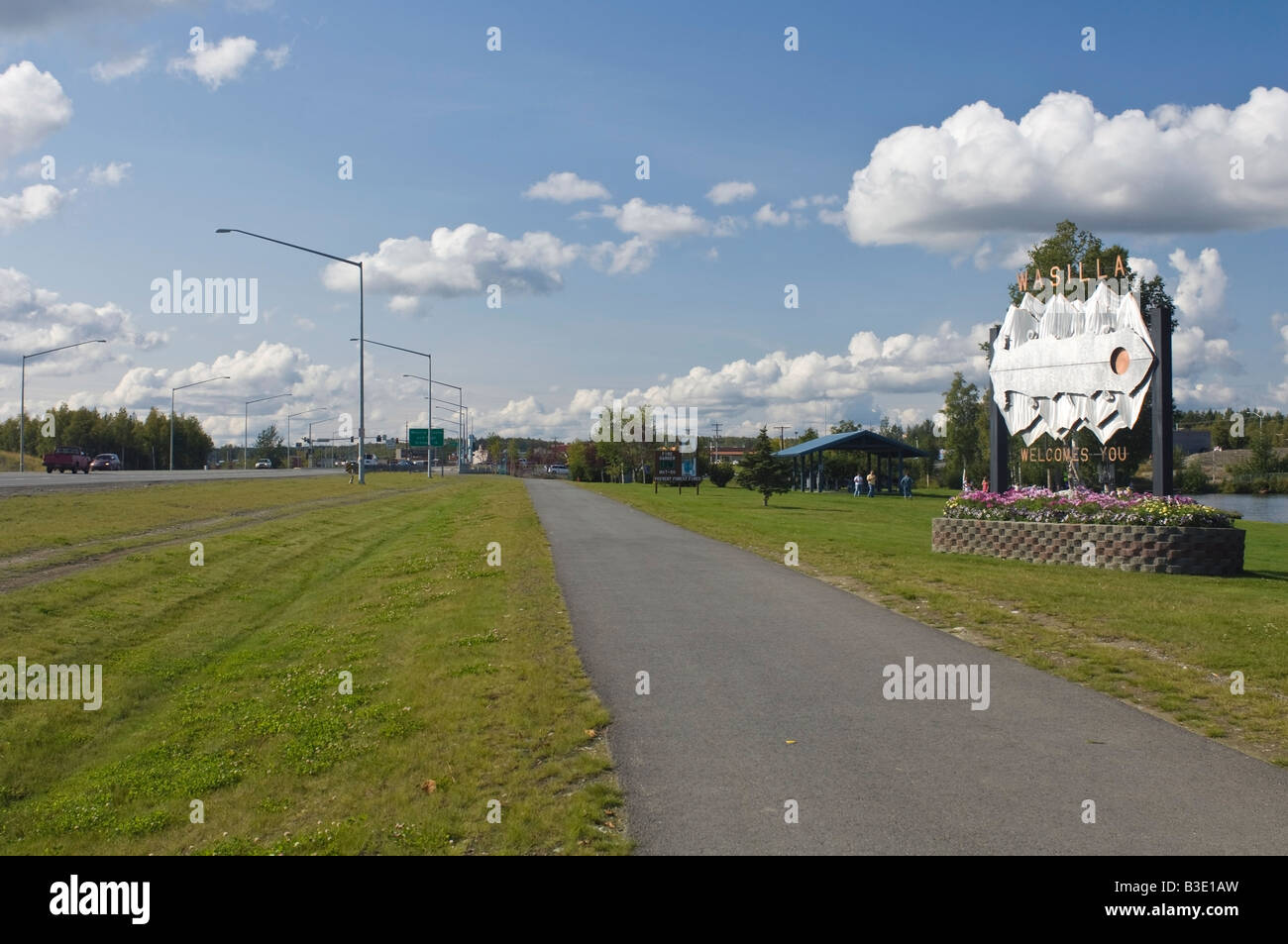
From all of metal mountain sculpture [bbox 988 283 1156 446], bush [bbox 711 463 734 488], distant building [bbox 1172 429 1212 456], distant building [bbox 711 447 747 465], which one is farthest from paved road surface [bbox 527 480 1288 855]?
distant building [bbox 1172 429 1212 456]

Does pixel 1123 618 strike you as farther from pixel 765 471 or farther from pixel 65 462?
pixel 65 462

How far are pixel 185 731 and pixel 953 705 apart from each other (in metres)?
7.23

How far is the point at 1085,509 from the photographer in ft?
57.7

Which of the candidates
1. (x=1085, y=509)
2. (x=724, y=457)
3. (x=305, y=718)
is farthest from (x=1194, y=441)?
(x=305, y=718)

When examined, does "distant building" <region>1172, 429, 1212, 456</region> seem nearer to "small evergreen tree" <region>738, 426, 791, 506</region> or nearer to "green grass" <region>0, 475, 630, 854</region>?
"small evergreen tree" <region>738, 426, 791, 506</region>

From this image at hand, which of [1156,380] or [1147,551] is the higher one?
[1156,380]

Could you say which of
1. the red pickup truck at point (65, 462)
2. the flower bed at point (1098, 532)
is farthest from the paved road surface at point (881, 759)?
the red pickup truck at point (65, 462)

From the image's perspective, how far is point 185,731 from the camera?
922cm

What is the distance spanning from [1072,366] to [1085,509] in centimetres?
427

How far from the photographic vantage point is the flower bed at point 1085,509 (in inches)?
650

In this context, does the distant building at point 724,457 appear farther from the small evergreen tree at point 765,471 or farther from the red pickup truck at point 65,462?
the red pickup truck at point 65,462
